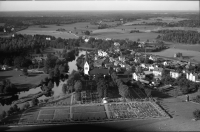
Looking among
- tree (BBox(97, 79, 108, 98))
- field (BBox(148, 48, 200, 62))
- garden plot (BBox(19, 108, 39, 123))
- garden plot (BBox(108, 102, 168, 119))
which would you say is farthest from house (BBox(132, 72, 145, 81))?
field (BBox(148, 48, 200, 62))

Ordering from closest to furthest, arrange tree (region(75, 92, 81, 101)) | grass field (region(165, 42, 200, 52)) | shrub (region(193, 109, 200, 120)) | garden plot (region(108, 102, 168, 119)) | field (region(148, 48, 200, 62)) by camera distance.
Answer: shrub (region(193, 109, 200, 120)) < garden plot (region(108, 102, 168, 119)) < tree (region(75, 92, 81, 101)) < field (region(148, 48, 200, 62)) < grass field (region(165, 42, 200, 52))

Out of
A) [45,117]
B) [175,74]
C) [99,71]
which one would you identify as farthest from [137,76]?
[45,117]

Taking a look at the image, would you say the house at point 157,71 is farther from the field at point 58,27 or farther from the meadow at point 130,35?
the meadow at point 130,35

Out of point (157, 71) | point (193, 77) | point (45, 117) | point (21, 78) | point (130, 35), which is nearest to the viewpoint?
point (45, 117)

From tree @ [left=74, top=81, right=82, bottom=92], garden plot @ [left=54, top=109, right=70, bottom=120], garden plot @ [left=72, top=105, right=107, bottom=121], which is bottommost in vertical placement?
garden plot @ [left=72, top=105, right=107, bottom=121]

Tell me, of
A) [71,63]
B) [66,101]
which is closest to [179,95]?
[66,101]

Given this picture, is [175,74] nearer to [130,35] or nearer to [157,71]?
[157,71]

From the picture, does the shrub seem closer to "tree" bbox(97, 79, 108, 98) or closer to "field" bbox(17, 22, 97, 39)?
"tree" bbox(97, 79, 108, 98)
